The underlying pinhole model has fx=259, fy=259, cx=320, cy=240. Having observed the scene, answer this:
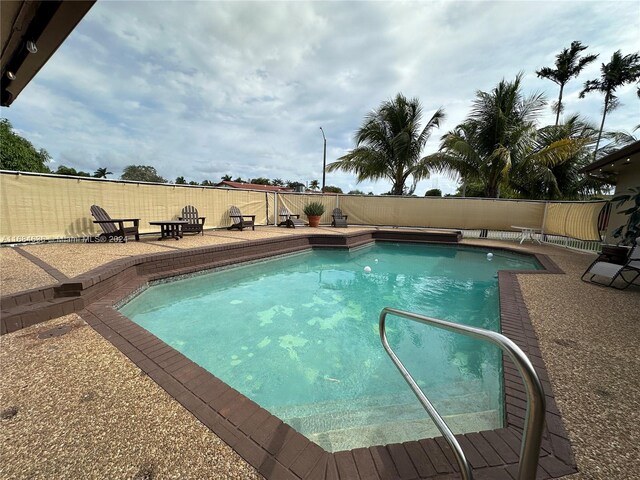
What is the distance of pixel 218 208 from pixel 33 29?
27.4 feet

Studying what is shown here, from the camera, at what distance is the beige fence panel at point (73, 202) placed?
6203 mm

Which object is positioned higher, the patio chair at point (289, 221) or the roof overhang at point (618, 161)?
the roof overhang at point (618, 161)

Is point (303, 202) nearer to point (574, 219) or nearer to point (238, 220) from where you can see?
point (238, 220)

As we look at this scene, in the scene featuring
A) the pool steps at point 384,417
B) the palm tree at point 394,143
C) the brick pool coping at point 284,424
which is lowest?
the pool steps at point 384,417

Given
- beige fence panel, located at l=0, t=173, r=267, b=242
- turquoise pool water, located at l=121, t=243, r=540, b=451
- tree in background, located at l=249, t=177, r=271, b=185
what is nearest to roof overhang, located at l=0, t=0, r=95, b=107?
turquoise pool water, located at l=121, t=243, r=540, b=451

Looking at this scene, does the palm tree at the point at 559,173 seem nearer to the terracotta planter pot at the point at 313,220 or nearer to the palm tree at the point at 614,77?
the terracotta planter pot at the point at 313,220

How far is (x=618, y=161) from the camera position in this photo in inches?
263

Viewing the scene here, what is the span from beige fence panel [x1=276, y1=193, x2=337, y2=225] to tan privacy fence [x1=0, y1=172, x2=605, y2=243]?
5 cm

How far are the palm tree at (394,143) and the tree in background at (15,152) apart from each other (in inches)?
1229

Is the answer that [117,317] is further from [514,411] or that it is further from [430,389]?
[514,411]

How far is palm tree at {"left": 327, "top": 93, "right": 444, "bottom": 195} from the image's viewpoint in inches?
571

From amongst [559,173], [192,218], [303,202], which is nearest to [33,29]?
[192,218]

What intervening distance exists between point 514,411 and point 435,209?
1316cm

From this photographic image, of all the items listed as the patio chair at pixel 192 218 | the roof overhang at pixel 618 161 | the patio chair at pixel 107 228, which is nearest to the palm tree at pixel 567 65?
the roof overhang at pixel 618 161
